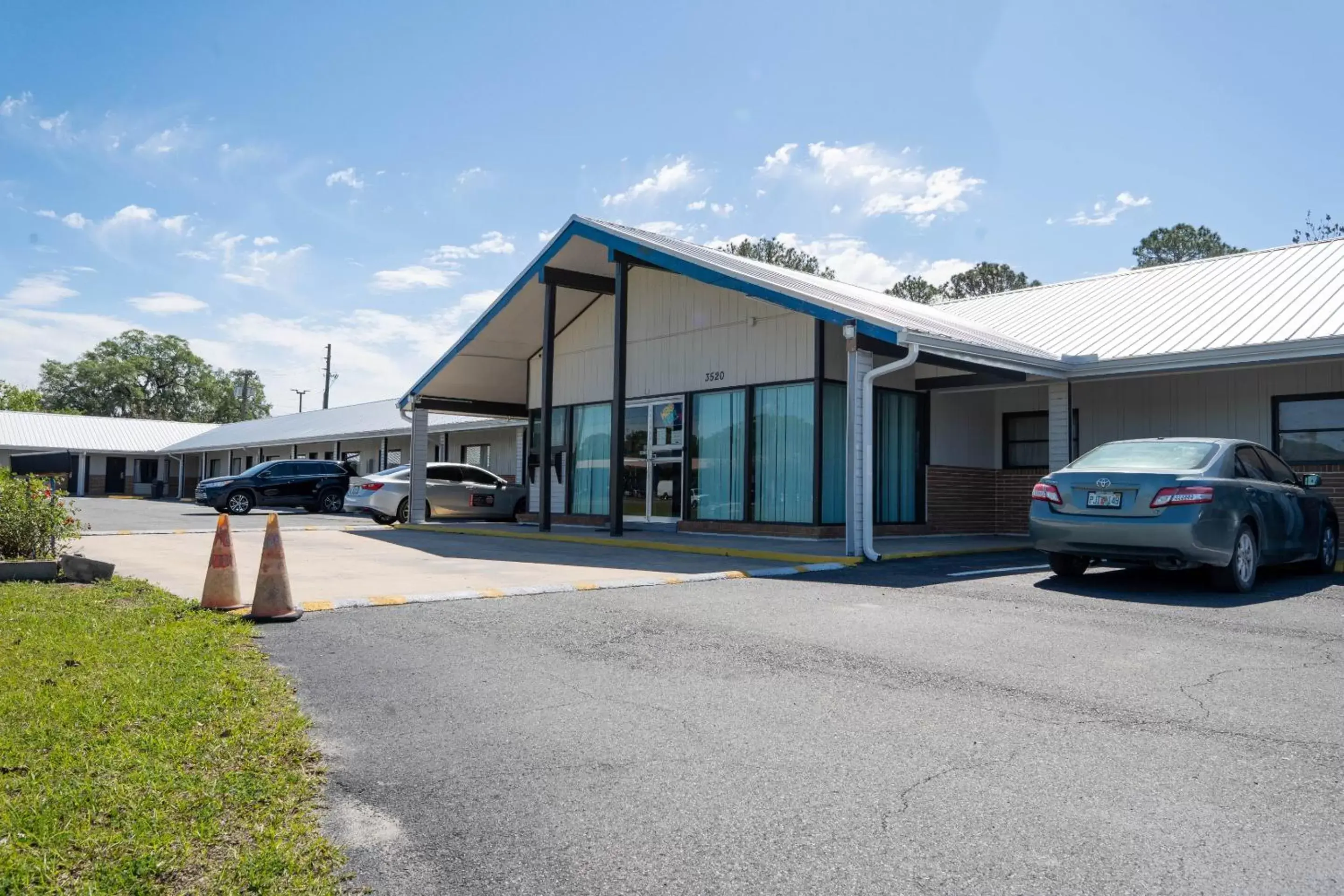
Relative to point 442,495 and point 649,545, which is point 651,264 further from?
point 442,495

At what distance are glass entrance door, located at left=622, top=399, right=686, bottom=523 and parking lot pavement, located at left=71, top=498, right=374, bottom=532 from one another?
5944mm

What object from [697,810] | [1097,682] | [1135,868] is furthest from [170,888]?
[1097,682]

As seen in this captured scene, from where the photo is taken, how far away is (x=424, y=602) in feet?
26.4

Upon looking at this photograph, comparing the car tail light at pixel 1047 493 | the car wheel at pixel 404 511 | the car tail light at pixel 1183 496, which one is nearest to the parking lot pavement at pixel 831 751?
the car tail light at pixel 1183 496

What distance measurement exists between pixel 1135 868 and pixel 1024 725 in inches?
58.1

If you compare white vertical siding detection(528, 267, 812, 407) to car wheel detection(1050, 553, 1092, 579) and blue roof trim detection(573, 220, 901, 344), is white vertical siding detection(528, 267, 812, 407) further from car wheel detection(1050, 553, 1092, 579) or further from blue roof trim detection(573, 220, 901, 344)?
car wheel detection(1050, 553, 1092, 579)

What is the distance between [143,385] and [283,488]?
73836 mm

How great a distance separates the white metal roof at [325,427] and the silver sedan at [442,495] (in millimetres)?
2154

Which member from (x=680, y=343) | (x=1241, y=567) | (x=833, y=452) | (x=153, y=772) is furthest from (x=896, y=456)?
(x=153, y=772)

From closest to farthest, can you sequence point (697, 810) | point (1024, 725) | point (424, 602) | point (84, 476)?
point (697, 810)
point (1024, 725)
point (424, 602)
point (84, 476)

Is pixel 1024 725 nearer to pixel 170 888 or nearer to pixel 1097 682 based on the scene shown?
pixel 1097 682

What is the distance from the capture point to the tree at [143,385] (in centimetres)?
8681

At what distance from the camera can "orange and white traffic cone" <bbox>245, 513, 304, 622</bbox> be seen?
716cm

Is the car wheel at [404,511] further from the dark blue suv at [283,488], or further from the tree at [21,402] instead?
the tree at [21,402]
